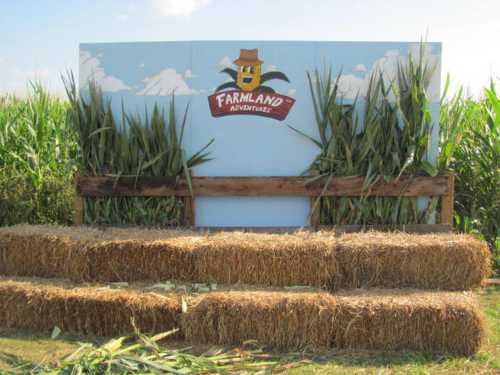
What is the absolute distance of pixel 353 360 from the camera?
11.9 feet

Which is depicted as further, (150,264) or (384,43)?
(384,43)

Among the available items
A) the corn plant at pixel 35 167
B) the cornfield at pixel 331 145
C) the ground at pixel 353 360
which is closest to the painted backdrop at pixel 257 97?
the cornfield at pixel 331 145

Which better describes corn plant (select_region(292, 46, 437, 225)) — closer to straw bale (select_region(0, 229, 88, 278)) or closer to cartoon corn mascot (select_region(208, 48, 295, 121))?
cartoon corn mascot (select_region(208, 48, 295, 121))

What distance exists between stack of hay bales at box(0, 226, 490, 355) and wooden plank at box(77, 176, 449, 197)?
1.66 ft

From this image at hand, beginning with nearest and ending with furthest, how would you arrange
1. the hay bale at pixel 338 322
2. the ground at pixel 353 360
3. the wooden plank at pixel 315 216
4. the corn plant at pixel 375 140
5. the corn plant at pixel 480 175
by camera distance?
the ground at pixel 353 360
the hay bale at pixel 338 322
the corn plant at pixel 375 140
the wooden plank at pixel 315 216
the corn plant at pixel 480 175

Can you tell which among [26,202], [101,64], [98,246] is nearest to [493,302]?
[98,246]

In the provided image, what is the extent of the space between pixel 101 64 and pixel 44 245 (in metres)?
1.99

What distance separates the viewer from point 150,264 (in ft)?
14.7

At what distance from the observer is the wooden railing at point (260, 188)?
5.13 m

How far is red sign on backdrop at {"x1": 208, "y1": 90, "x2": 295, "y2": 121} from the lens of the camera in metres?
5.29

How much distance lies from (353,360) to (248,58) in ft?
10.2

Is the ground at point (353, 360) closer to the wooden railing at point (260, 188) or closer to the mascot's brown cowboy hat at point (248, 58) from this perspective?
the wooden railing at point (260, 188)

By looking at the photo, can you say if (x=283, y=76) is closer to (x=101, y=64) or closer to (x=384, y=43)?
(x=384, y=43)

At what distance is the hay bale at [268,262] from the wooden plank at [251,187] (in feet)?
2.82
